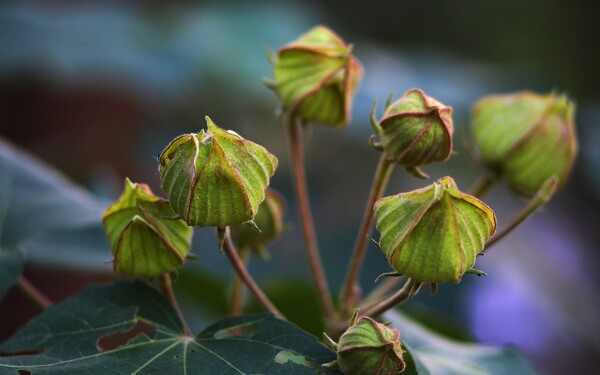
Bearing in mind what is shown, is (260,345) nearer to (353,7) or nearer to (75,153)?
(75,153)

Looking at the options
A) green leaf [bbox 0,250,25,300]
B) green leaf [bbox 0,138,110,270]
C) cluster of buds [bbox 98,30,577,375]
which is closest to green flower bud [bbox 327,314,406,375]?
cluster of buds [bbox 98,30,577,375]

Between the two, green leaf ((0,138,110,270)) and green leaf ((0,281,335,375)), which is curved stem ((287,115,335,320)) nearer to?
green leaf ((0,281,335,375))

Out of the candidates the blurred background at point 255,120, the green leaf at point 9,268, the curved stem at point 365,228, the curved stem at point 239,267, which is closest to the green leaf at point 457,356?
the curved stem at point 365,228

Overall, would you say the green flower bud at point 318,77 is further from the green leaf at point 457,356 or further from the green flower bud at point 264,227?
the green leaf at point 457,356

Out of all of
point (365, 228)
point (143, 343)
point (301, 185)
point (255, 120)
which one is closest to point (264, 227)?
point (301, 185)

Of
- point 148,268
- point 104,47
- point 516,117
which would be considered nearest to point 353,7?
point 104,47

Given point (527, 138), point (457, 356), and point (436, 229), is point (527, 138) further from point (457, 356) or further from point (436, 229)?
point (436, 229)
